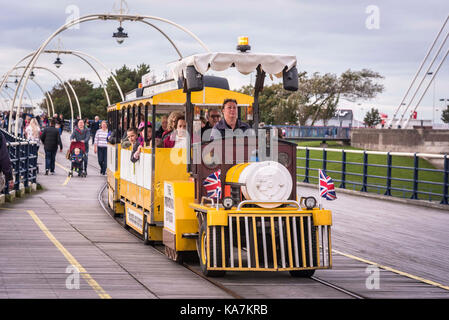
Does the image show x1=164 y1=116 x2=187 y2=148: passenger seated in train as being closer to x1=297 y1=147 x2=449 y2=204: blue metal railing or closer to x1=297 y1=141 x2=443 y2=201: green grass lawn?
x1=297 y1=147 x2=449 y2=204: blue metal railing

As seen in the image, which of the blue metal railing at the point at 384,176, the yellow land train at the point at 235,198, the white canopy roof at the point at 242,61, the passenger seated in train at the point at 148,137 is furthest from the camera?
the blue metal railing at the point at 384,176

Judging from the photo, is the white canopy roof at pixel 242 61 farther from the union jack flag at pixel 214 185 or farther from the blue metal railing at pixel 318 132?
the blue metal railing at pixel 318 132

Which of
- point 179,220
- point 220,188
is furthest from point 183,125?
point 220,188

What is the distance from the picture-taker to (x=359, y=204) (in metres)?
20.7

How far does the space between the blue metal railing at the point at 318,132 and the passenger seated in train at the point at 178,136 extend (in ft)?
214

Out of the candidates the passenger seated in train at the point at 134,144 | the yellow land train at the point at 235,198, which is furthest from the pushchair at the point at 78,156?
the yellow land train at the point at 235,198

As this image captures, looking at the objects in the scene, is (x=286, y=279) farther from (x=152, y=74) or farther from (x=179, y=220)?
(x=152, y=74)

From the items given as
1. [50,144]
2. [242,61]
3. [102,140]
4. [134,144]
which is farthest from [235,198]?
[50,144]

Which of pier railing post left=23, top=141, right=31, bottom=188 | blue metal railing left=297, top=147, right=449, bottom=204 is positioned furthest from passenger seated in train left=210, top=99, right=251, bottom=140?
pier railing post left=23, top=141, right=31, bottom=188

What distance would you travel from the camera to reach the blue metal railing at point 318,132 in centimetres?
7752

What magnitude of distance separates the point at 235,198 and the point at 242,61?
5.80 feet

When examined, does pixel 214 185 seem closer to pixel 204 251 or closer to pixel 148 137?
pixel 204 251

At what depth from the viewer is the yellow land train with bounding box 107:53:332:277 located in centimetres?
925

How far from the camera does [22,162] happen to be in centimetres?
2161
